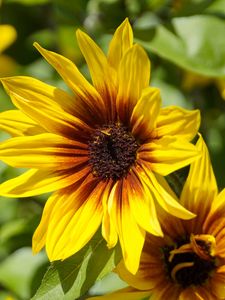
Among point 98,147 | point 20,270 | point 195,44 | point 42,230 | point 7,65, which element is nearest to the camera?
point 42,230

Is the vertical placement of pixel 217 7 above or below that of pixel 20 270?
above

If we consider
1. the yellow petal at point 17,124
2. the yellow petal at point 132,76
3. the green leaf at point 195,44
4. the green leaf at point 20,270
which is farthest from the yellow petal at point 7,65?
the yellow petal at point 132,76

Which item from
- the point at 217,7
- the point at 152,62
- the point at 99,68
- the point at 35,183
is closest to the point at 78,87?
the point at 99,68

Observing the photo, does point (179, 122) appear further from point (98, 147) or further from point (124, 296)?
point (124, 296)

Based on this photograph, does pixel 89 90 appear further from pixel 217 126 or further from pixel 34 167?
pixel 217 126

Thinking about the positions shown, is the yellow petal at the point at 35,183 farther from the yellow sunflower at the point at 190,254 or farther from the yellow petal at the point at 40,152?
the yellow sunflower at the point at 190,254

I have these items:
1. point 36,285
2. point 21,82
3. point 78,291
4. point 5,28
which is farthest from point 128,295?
point 5,28

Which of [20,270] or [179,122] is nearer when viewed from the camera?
[179,122]
